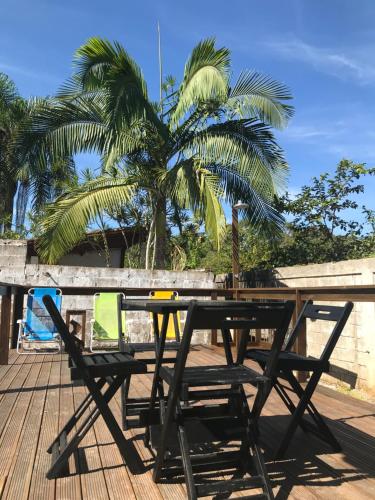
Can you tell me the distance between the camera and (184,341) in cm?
182

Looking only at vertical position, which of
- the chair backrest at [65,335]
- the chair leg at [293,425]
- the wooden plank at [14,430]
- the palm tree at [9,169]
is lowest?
the wooden plank at [14,430]

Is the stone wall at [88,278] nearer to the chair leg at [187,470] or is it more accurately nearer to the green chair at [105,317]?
the green chair at [105,317]

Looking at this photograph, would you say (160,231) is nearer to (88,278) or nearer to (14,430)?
(88,278)

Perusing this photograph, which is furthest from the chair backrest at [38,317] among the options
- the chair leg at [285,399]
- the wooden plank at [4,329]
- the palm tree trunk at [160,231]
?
the chair leg at [285,399]

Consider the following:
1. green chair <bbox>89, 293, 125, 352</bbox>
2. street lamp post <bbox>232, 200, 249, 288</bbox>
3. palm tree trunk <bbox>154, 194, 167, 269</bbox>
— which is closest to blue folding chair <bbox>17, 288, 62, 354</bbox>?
green chair <bbox>89, 293, 125, 352</bbox>

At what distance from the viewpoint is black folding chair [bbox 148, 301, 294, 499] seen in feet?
5.90

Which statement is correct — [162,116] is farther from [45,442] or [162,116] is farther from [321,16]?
[45,442]

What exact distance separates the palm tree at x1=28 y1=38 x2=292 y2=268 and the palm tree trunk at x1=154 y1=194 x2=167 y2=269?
0.02 m

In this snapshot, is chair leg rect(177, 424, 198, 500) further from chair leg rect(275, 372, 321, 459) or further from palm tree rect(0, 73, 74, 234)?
palm tree rect(0, 73, 74, 234)

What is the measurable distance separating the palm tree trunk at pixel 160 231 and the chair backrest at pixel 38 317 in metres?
3.09

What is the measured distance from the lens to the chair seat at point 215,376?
6.26 feet

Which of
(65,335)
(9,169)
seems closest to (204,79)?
(65,335)

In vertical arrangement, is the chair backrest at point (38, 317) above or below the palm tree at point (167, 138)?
below

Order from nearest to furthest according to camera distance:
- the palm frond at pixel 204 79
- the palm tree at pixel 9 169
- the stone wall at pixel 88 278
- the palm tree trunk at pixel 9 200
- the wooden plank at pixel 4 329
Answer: the wooden plank at pixel 4 329 → the stone wall at pixel 88 278 → the palm frond at pixel 204 79 → the palm tree at pixel 9 169 → the palm tree trunk at pixel 9 200
